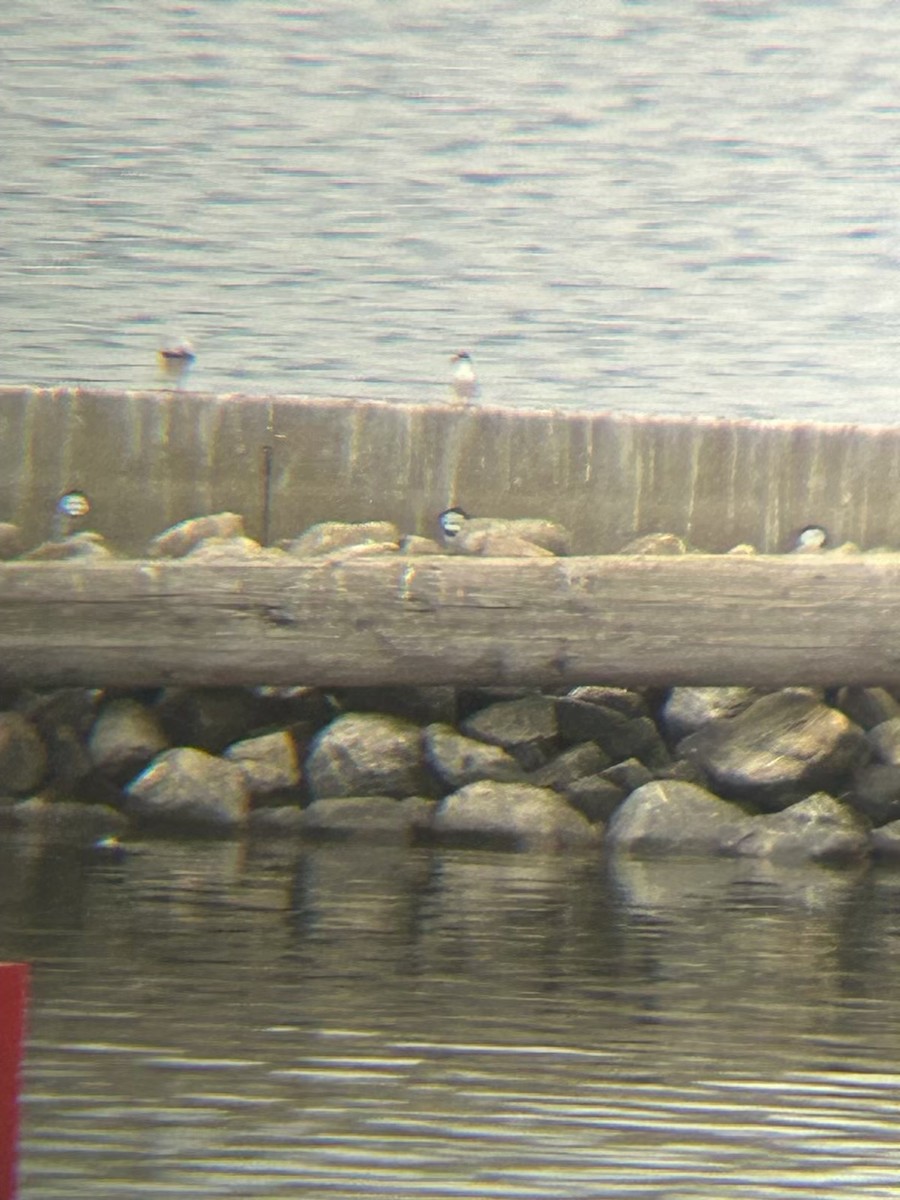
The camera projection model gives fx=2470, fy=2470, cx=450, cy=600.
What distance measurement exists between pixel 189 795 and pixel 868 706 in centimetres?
270

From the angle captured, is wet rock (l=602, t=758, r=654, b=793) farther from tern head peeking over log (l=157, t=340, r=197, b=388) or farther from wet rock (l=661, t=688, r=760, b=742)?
tern head peeking over log (l=157, t=340, r=197, b=388)

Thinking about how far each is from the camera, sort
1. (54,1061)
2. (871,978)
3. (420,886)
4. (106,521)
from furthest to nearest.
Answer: (106,521) → (420,886) → (871,978) → (54,1061)

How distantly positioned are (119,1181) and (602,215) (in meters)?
11.8

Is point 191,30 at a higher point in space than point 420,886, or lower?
higher

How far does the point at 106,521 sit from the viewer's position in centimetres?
1231

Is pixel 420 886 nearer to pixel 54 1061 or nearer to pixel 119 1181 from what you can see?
pixel 54 1061

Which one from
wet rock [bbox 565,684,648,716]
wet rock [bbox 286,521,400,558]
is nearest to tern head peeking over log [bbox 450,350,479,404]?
wet rock [bbox 286,521,400,558]

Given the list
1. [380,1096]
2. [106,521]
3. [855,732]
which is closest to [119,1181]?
[380,1096]

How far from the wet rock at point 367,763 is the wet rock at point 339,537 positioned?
191 centimetres

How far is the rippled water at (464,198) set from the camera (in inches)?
578

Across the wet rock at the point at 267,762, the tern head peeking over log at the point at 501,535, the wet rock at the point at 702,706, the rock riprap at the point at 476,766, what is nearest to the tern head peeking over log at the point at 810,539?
the tern head peeking over log at the point at 501,535

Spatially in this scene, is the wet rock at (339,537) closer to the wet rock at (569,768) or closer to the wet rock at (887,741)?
the wet rock at (569,768)

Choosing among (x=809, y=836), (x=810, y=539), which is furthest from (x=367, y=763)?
(x=810, y=539)

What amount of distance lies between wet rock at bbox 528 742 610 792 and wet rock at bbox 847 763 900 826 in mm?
1012
